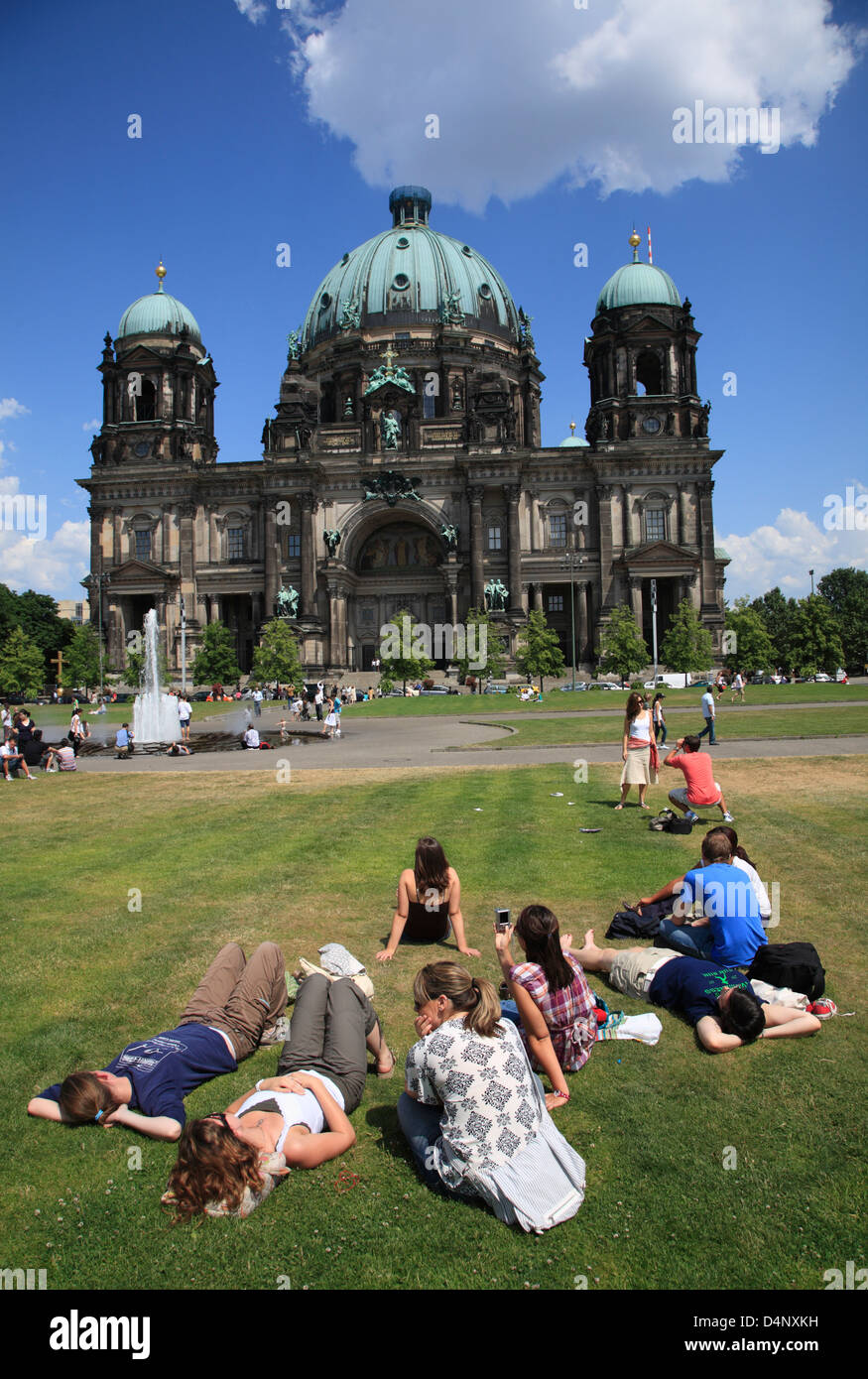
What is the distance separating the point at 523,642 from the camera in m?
69.4

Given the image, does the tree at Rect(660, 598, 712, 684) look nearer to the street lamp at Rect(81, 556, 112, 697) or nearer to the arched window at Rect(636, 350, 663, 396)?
the arched window at Rect(636, 350, 663, 396)

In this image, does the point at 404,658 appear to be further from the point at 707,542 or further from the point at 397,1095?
the point at 397,1095

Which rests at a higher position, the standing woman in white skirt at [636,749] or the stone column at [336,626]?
the stone column at [336,626]

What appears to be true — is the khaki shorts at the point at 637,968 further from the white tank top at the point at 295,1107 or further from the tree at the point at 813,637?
the tree at the point at 813,637

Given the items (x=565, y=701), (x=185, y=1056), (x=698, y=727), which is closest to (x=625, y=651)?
(x=565, y=701)

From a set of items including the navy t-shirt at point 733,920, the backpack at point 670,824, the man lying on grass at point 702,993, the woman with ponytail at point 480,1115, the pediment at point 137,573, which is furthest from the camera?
the pediment at point 137,573

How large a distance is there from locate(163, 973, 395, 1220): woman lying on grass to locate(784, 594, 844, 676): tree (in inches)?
3153

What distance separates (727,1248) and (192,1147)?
2625 millimetres

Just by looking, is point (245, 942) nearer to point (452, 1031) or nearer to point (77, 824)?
point (452, 1031)

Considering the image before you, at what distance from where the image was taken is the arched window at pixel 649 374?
7625 centimetres

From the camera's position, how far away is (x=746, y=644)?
241 ft

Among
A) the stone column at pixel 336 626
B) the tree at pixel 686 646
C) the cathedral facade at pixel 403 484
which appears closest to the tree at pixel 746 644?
the cathedral facade at pixel 403 484

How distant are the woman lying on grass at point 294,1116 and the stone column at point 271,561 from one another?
69.6m
